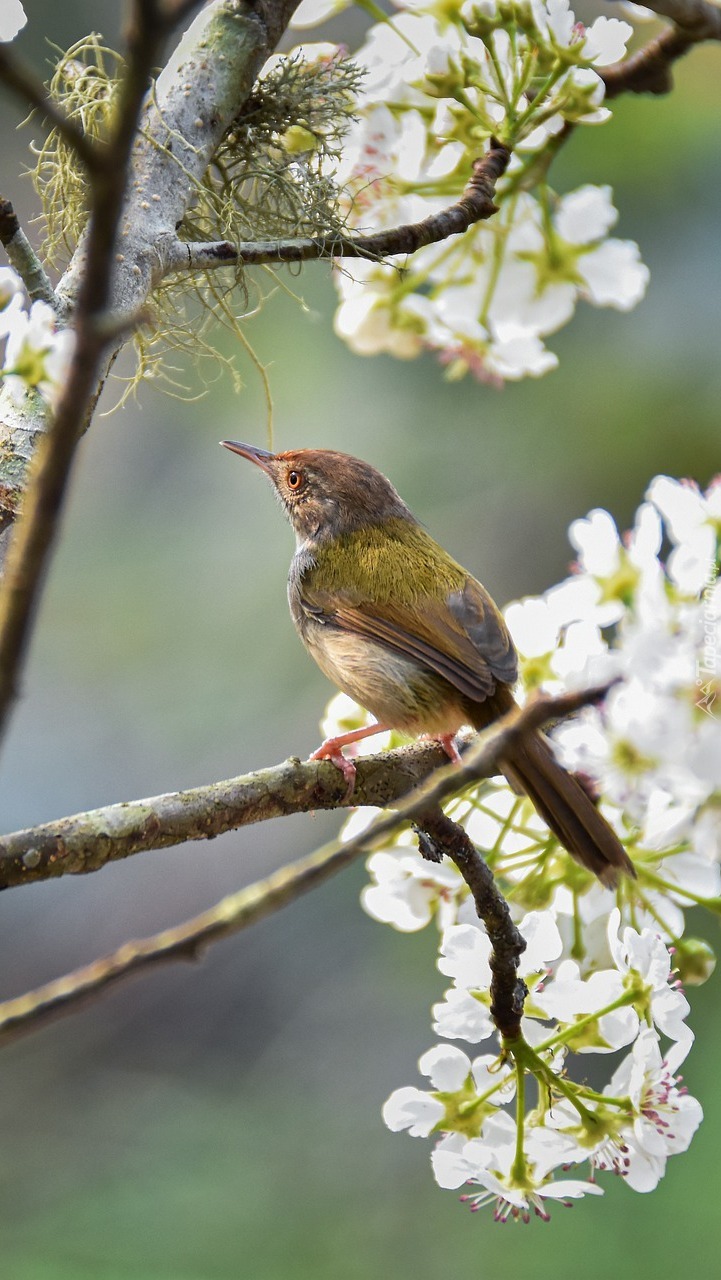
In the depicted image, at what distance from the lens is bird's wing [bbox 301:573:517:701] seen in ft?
7.86

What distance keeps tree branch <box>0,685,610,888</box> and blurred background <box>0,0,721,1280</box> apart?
12.9 feet

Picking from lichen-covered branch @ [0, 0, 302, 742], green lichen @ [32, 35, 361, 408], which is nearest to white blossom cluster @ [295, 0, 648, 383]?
green lichen @ [32, 35, 361, 408]

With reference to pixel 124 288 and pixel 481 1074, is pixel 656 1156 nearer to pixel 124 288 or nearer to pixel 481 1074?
pixel 481 1074

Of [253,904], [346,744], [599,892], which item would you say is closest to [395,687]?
[346,744]

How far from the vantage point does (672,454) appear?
619cm

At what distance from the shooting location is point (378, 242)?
1.80 metres

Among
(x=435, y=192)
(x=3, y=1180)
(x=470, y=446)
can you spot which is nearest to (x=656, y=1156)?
(x=435, y=192)

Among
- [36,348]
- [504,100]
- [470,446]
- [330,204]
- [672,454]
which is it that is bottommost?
[36,348]

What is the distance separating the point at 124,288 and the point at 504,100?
0.68 m

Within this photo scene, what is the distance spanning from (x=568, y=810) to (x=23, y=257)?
1.05m

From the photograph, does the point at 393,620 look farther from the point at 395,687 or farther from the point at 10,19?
the point at 10,19

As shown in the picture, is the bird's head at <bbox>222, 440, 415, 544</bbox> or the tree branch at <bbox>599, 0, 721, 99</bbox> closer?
the tree branch at <bbox>599, 0, 721, 99</bbox>

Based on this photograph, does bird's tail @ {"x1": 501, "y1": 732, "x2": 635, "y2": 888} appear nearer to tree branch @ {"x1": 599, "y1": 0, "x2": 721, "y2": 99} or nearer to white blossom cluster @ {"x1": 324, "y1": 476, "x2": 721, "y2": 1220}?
white blossom cluster @ {"x1": 324, "y1": 476, "x2": 721, "y2": 1220}

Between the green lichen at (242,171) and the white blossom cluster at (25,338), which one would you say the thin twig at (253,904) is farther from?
the green lichen at (242,171)
